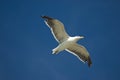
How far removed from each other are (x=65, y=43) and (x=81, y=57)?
6.29ft

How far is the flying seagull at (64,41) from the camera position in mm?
26844

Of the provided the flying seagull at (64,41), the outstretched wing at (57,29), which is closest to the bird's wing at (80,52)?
the flying seagull at (64,41)

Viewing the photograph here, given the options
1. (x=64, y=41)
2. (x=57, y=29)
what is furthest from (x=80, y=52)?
(x=57, y=29)

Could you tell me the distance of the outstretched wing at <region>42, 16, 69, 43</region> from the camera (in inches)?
1056

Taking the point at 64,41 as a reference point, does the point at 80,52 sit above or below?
below

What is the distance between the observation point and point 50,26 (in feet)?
88.5

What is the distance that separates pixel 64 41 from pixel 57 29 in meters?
0.85

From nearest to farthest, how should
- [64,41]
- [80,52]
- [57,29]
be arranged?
1. [57,29]
2. [64,41]
3. [80,52]

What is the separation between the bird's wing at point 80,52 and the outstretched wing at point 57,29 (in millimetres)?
1106

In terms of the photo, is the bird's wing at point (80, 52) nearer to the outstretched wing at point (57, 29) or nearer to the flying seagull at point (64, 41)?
the flying seagull at point (64, 41)

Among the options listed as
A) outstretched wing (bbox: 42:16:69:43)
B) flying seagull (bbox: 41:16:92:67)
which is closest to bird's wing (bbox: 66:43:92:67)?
flying seagull (bbox: 41:16:92:67)

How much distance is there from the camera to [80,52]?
28547 mm

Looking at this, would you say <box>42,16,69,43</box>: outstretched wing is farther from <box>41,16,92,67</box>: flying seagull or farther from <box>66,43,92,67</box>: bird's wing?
<box>66,43,92,67</box>: bird's wing

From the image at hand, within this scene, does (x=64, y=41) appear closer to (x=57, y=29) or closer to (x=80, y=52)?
(x=57, y=29)
